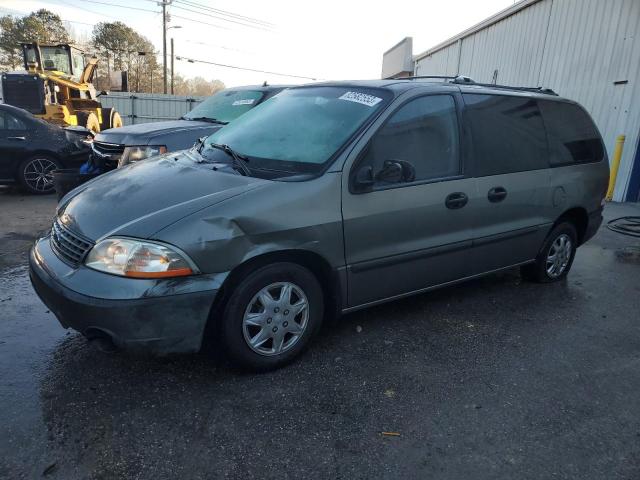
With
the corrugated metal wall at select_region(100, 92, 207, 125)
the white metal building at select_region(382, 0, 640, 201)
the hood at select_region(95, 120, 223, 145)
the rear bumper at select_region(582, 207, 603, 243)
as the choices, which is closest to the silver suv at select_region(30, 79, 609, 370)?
the rear bumper at select_region(582, 207, 603, 243)

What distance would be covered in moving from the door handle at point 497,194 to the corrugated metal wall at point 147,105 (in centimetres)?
2081

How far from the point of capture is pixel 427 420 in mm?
2602

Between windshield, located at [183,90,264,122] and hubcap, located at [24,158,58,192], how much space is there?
2.94 meters

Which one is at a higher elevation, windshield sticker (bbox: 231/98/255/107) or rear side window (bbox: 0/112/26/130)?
windshield sticker (bbox: 231/98/255/107)

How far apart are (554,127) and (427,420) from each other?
10.2 feet

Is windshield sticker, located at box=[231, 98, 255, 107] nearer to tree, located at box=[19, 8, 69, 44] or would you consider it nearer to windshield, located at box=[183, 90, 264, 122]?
windshield, located at box=[183, 90, 264, 122]

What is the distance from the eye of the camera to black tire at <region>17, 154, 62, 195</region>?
8.45 metres

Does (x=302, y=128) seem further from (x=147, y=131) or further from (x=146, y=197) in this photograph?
(x=147, y=131)

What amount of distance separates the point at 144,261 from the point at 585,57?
10806mm

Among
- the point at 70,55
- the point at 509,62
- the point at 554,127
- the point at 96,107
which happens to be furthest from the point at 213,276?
the point at 70,55

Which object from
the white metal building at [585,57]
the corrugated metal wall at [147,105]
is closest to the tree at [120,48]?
the corrugated metal wall at [147,105]

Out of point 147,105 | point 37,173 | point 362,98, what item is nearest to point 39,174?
point 37,173

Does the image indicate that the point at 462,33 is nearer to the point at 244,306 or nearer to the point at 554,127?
the point at 554,127

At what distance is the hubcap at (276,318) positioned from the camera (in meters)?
2.82
